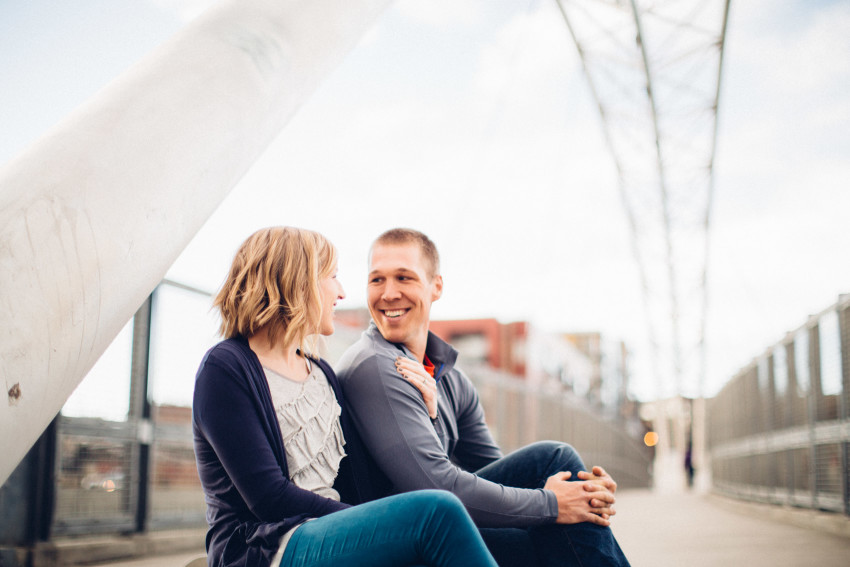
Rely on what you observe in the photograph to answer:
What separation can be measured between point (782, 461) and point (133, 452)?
786 cm

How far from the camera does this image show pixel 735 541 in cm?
670

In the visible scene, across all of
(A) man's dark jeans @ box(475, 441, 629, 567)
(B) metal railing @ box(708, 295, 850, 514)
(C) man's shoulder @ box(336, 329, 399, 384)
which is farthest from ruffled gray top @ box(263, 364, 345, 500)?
(B) metal railing @ box(708, 295, 850, 514)

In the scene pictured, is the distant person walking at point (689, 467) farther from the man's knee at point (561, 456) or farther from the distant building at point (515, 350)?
the man's knee at point (561, 456)

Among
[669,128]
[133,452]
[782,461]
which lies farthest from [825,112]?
[133,452]

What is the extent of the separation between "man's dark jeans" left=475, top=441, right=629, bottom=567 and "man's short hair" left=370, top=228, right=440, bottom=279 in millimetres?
817

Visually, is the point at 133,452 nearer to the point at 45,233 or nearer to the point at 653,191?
the point at 45,233

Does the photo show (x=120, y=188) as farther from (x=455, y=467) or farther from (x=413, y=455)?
(x=455, y=467)

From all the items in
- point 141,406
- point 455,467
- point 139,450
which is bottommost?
point 139,450

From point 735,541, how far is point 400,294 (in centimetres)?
531

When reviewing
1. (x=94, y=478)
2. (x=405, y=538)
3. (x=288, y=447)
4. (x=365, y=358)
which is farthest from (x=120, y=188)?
(x=94, y=478)

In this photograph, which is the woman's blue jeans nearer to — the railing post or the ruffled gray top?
the ruffled gray top

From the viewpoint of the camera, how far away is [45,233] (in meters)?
1.30

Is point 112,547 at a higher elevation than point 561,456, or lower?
lower

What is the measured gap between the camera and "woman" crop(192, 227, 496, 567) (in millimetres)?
1622
